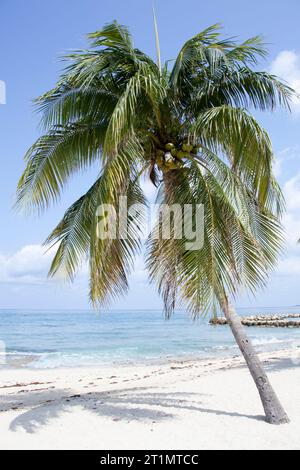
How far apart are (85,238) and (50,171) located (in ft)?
4.18

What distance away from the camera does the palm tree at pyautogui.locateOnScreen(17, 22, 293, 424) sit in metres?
6.58

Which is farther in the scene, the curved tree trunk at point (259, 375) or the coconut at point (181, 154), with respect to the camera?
the coconut at point (181, 154)

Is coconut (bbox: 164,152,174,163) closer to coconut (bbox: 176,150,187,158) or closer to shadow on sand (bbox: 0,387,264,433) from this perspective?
coconut (bbox: 176,150,187,158)

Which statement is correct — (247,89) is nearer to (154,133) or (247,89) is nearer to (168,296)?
(154,133)

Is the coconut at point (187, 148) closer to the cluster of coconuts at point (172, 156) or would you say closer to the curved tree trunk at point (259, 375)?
the cluster of coconuts at point (172, 156)

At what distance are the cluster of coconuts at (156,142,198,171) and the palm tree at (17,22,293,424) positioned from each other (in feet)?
0.06

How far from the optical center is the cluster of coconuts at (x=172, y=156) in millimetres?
7195

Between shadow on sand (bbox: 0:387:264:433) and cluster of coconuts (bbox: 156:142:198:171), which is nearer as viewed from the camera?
cluster of coconuts (bbox: 156:142:198:171)

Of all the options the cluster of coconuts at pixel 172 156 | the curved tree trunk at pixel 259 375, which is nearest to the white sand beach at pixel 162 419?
the curved tree trunk at pixel 259 375

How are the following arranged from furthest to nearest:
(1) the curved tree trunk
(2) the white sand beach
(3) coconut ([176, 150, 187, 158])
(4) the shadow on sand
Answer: (4) the shadow on sand → (3) coconut ([176, 150, 187, 158]) → (1) the curved tree trunk → (2) the white sand beach

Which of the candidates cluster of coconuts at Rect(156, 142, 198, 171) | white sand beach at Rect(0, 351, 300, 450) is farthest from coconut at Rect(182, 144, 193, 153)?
white sand beach at Rect(0, 351, 300, 450)

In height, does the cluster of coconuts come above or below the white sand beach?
above

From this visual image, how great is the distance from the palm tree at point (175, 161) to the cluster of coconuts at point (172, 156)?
2cm
